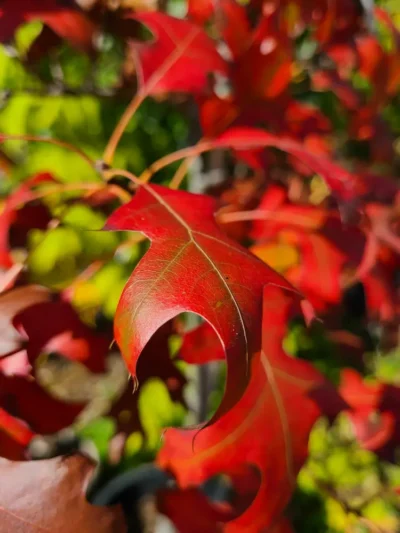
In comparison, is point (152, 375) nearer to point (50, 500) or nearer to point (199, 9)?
point (50, 500)

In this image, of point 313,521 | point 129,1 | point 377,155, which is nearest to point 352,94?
point 377,155

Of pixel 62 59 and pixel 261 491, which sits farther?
pixel 62 59

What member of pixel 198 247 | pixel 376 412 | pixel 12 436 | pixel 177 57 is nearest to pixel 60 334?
pixel 12 436

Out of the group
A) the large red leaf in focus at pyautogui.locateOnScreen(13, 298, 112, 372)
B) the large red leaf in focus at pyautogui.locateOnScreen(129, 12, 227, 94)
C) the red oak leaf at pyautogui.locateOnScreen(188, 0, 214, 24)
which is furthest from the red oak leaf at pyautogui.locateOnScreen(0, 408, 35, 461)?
the red oak leaf at pyautogui.locateOnScreen(188, 0, 214, 24)

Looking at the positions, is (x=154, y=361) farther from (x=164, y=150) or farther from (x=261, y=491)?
(x=164, y=150)

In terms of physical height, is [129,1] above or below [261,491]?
above

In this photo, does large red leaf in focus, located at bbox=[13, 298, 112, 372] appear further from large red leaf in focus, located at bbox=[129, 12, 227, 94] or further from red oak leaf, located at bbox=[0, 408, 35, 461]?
large red leaf in focus, located at bbox=[129, 12, 227, 94]
